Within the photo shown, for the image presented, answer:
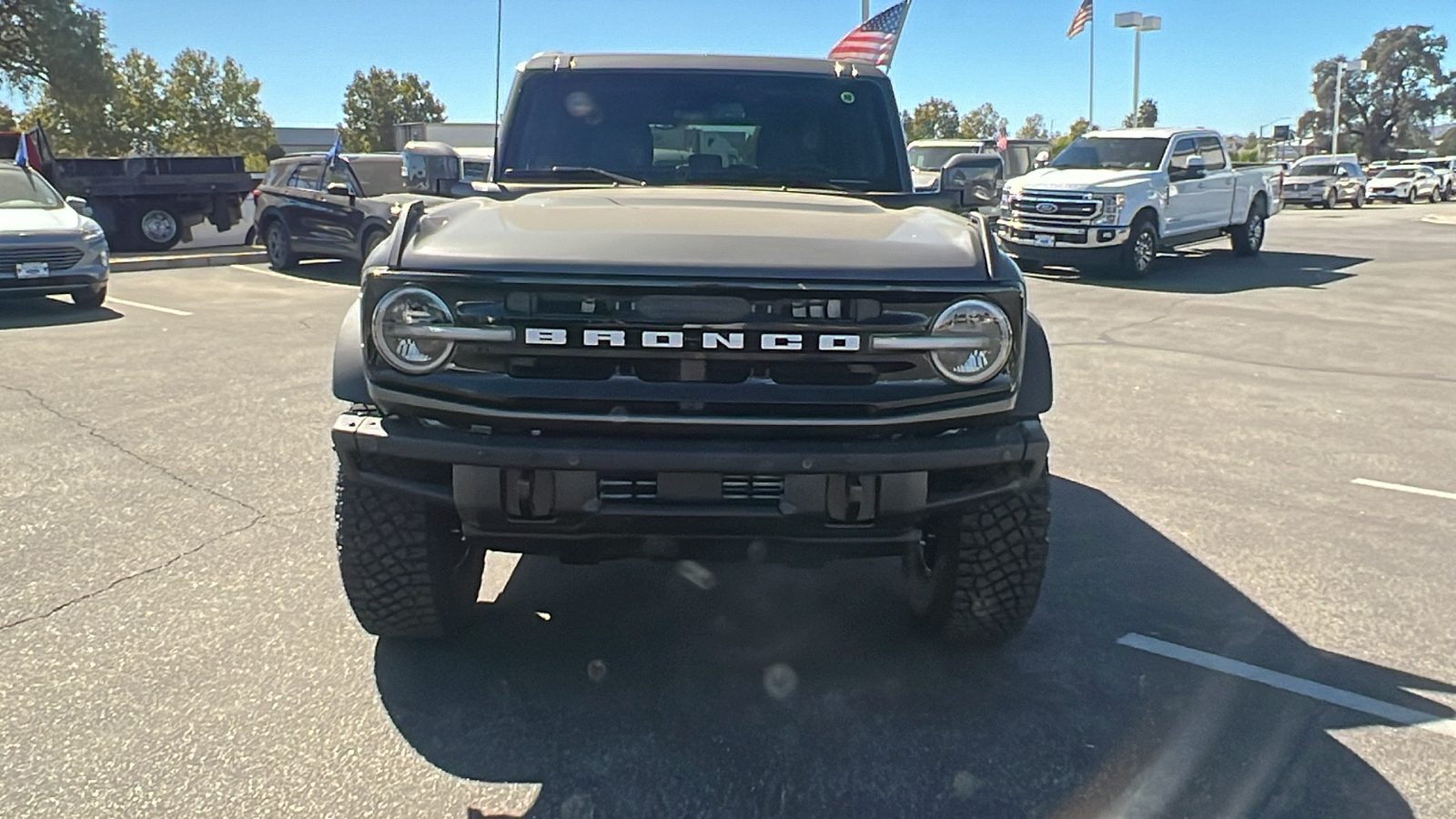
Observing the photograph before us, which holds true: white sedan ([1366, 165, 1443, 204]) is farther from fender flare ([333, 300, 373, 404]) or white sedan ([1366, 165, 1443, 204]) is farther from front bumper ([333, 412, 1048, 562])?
fender flare ([333, 300, 373, 404])

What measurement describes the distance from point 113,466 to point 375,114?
229 feet

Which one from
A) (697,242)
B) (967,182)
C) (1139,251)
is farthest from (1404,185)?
(697,242)

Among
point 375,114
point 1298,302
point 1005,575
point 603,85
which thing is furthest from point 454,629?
point 375,114

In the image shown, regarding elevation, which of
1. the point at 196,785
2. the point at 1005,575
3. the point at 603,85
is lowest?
the point at 196,785

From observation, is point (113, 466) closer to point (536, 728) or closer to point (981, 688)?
point (536, 728)

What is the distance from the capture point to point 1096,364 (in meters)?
8.76

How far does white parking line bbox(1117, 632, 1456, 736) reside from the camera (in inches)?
123

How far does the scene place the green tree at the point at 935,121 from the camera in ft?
200

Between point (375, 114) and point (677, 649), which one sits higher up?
point (375, 114)

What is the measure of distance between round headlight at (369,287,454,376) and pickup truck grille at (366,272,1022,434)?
1.0 inches

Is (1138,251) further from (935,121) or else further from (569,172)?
(935,121)

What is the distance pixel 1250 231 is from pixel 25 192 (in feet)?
55.5

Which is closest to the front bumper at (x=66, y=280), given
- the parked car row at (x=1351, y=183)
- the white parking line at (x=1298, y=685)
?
the white parking line at (x=1298, y=685)

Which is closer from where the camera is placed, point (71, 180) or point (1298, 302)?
point (1298, 302)
